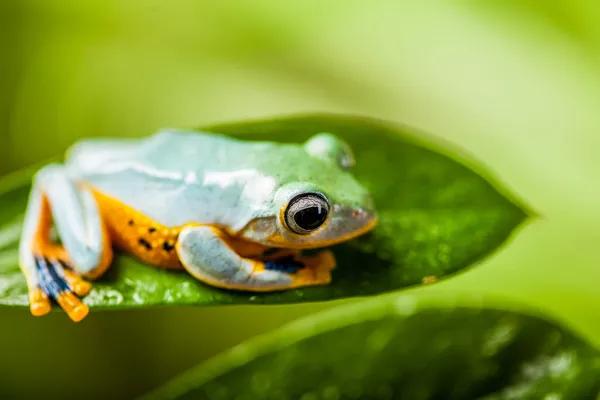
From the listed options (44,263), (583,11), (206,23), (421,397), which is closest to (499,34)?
(583,11)

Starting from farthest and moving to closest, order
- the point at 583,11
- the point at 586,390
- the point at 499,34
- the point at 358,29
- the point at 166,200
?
1. the point at 358,29
2. the point at 499,34
3. the point at 583,11
4. the point at 166,200
5. the point at 586,390

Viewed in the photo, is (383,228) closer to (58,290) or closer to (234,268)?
(234,268)

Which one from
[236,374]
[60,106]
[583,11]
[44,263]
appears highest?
[583,11]

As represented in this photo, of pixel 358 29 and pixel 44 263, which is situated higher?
pixel 358 29

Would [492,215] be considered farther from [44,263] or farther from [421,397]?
[44,263]

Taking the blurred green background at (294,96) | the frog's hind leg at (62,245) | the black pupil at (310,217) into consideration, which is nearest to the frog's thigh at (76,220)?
the frog's hind leg at (62,245)

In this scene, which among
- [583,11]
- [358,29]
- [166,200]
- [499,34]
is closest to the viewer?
[166,200]
